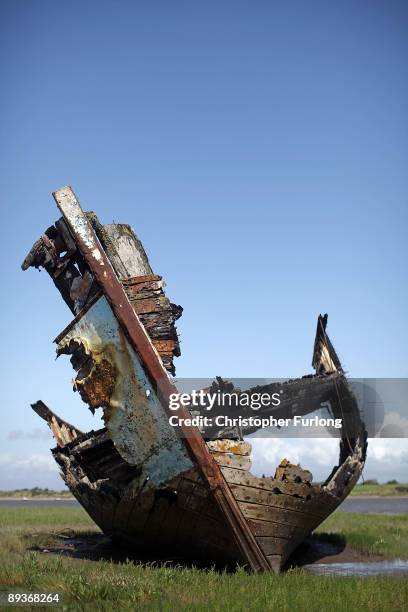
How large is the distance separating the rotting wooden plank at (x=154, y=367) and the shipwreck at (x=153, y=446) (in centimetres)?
1

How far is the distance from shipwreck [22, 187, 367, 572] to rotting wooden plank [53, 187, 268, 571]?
0.01 meters

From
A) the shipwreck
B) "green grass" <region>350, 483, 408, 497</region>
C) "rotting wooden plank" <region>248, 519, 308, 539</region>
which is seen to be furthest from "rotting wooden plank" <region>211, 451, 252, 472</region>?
"green grass" <region>350, 483, 408, 497</region>

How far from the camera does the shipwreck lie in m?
8.15

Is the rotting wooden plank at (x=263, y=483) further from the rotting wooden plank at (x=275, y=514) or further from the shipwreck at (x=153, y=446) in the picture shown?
the rotting wooden plank at (x=275, y=514)

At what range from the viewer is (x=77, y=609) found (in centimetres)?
581

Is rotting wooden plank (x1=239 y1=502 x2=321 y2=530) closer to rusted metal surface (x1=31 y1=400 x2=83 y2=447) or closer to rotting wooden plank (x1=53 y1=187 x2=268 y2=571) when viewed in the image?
rotting wooden plank (x1=53 y1=187 x2=268 y2=571)

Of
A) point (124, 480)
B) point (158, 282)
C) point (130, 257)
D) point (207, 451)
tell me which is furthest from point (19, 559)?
point (130, 257)

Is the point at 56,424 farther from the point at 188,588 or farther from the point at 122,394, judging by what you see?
the point at 188,588

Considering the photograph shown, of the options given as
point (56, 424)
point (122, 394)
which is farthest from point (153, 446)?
point (56, 424)

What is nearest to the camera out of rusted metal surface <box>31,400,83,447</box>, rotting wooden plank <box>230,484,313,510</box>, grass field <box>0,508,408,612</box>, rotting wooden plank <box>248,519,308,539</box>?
grass field <box>0,508,408,612</box>

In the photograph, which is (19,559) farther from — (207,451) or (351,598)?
(351,598)

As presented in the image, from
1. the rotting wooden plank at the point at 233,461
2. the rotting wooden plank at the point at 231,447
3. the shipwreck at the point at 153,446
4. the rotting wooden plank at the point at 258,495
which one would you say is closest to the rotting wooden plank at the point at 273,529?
the shipwreck at the point at 153,446

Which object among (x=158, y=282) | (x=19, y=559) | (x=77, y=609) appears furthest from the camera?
(x=158, y=282)

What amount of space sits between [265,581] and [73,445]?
5218 mm
